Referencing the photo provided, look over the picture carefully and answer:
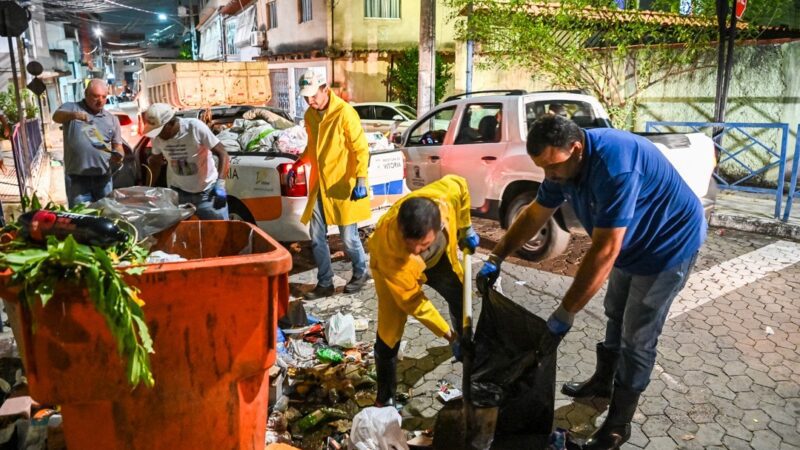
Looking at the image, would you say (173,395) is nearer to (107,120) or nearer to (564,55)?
(107,120)

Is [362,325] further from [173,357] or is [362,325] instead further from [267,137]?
[267,137]

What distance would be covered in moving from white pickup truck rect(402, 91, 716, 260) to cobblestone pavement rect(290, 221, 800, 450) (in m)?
0.56

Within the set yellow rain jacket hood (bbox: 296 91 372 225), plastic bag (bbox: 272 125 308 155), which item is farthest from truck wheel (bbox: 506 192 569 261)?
plastic bag (bbox: 272 125 308 155)

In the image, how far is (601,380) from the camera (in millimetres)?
3494

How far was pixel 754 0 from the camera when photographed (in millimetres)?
9516

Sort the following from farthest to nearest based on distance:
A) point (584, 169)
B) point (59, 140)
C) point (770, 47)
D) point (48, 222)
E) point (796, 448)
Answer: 1. point (59, 140)
2. point (770, 47)
3. point (796, 448)
4. point (584, 169)
5. point (48, 222)

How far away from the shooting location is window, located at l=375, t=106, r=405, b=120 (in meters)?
14.5

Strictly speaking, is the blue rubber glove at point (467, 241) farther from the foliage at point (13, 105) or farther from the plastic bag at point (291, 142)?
the foliage at point (13, 105)

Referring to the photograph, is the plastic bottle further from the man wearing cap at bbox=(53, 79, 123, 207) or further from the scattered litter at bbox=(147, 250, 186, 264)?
the man wearing cap at bbox=(53, 79, 123, 207)

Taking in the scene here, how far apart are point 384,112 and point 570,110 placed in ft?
28.9

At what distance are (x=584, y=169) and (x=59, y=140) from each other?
67.7 feet

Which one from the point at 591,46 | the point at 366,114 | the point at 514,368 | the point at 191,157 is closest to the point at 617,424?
the point at 514,368

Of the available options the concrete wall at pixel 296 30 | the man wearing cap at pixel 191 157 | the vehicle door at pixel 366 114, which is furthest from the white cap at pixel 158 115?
the concrete wall at pixel 296 30

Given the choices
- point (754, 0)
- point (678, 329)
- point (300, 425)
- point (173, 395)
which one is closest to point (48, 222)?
point (173, 395)
